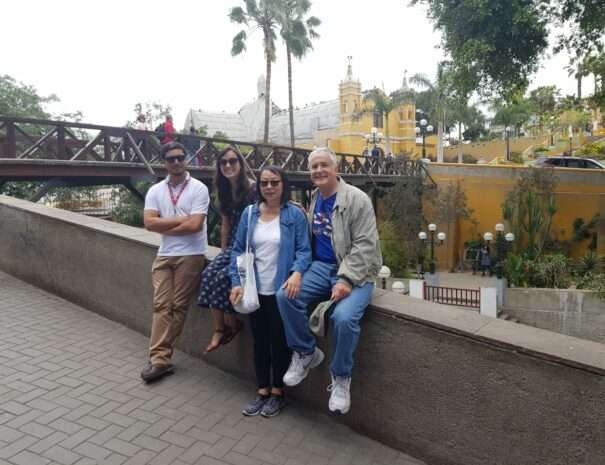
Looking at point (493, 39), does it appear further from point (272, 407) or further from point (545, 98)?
point (272, 407)

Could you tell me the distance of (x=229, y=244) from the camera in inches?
125

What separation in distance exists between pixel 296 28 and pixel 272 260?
86.6 feet

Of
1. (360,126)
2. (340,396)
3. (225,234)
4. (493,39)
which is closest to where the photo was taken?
(340,396)

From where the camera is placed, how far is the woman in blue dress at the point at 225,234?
9.78 ft

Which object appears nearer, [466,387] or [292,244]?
[466,387]

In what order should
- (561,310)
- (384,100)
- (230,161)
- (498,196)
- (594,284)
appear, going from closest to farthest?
1. (230,161)
2. (594,284)
3. (561,310)
4. (498,196)
5. (384,100)

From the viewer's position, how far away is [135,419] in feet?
9.27

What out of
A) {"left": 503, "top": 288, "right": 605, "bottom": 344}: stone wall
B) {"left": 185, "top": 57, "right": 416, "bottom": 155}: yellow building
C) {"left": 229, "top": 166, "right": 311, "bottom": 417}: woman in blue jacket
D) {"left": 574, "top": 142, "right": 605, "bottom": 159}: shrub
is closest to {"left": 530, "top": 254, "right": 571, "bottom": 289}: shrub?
{"left": 503, "top": 288, "right": 605, "bottom": 344}: stone wall

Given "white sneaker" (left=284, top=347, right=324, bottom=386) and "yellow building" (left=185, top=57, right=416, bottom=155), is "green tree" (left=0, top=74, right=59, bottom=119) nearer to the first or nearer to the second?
"yellow building" (left=185, top=57, right=416, bottom=155)

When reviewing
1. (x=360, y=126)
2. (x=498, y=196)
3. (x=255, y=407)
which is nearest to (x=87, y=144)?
(x=255, y=407)

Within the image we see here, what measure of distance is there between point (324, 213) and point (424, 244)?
71.6 ft

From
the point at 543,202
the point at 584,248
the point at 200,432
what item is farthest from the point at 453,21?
the point at 584,248

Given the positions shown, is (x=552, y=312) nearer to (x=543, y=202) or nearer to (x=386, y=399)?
(x=543, y=202)

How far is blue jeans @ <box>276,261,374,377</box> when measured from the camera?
95.7 inches
